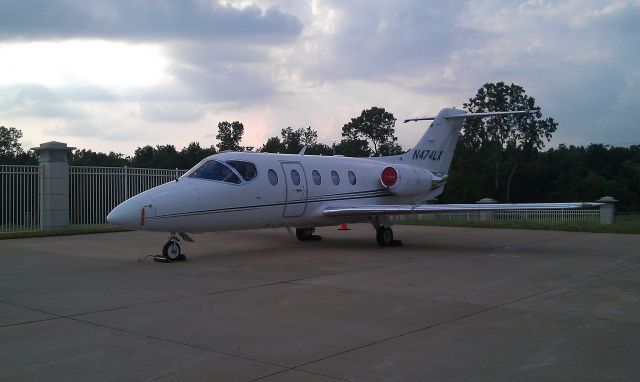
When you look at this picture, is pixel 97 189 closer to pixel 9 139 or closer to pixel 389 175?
pixel 389 175

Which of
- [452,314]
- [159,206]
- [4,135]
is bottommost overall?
[452,314]

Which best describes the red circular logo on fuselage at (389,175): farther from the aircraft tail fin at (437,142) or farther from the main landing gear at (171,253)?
the main landing gear at (171,253)

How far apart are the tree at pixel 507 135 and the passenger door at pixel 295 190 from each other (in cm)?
4743

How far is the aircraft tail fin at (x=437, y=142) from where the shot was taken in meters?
20.8

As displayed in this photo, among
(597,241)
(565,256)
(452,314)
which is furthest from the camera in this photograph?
(597,241)

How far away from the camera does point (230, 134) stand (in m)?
71.1

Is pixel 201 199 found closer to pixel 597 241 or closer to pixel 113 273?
pixel 113 273

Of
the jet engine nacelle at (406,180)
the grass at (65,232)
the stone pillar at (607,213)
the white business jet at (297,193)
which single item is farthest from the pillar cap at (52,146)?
the stone pillar at (607,213)

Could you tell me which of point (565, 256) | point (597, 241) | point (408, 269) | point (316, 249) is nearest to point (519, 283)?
point (408, 269)

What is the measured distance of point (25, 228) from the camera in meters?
21.1

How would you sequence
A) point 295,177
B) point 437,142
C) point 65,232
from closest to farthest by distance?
point 295,177 → point 65,232 → point 437,142

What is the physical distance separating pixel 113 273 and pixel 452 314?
6925mm

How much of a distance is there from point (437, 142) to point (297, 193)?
7.62 meters

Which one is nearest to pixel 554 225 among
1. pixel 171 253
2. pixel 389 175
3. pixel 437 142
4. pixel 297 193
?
pixel 437 142
